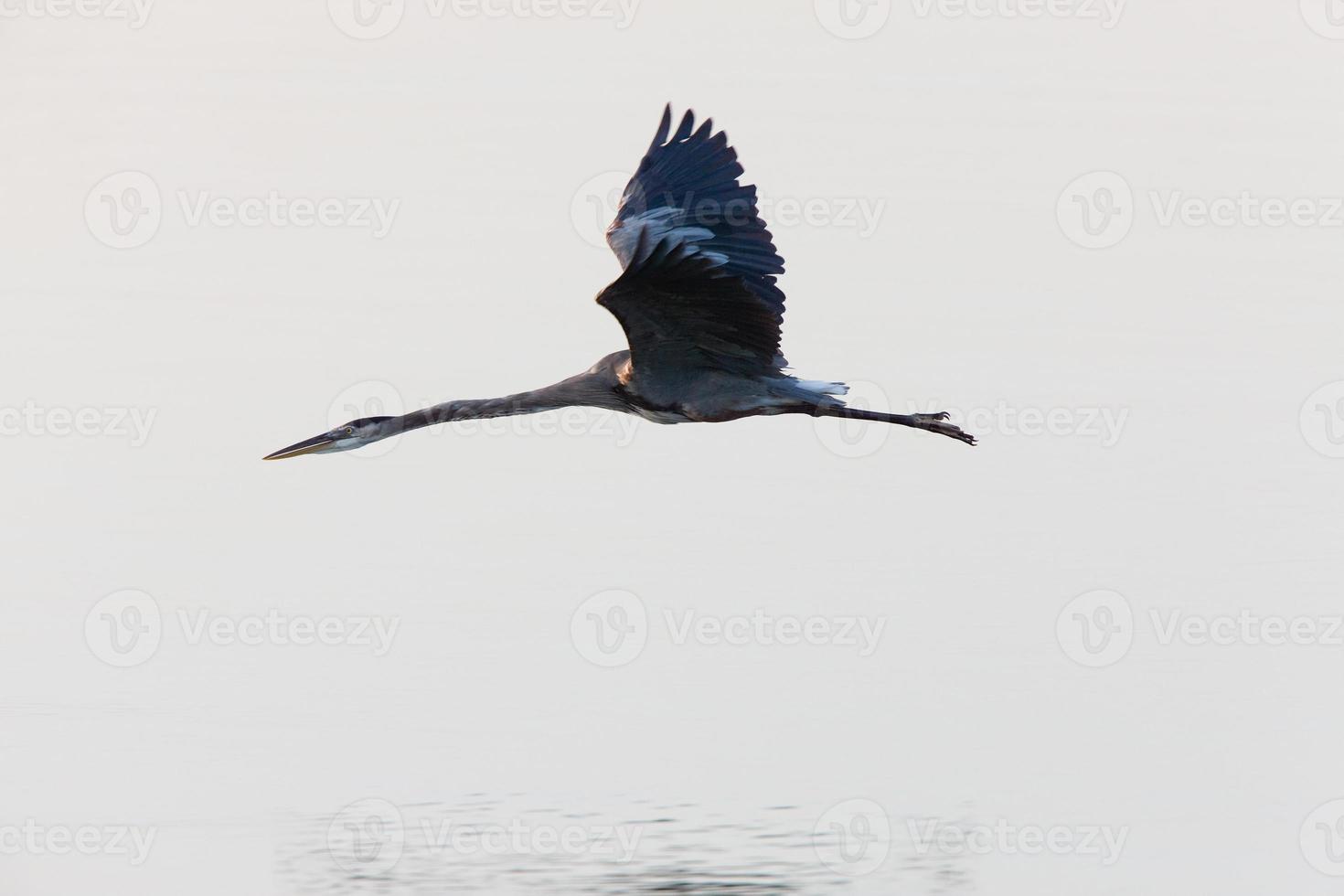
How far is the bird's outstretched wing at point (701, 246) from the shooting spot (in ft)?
34.7

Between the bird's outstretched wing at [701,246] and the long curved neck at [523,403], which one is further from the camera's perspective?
Result: the long curved neck at [523,403]

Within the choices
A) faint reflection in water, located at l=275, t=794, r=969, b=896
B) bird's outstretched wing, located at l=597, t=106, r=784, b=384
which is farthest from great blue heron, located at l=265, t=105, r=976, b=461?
faint reflection in water, located at l=275, t=794, r=969, b=896

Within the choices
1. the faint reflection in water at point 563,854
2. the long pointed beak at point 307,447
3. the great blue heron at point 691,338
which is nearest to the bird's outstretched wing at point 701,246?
the great blue heron at point 691,338

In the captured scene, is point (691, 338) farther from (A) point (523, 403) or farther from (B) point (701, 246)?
(A) point (523, 403)

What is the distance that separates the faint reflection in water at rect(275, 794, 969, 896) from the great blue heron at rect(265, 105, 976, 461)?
2.11m

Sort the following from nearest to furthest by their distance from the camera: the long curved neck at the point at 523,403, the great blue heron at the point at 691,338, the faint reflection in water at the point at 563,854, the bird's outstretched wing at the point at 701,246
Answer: the faint reflection in water at the point at 563,854
the bird's outstretched wing at the point at 701,246
the great blue heron at the point at 691,338
the long curved neck at the point at 523,403

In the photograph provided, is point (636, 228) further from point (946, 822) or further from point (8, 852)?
point (8, 852)

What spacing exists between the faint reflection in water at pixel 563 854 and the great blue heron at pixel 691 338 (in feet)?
6.94

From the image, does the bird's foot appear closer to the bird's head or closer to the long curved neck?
the long curved neck

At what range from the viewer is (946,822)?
11570 mm

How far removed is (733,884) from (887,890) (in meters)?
0.85

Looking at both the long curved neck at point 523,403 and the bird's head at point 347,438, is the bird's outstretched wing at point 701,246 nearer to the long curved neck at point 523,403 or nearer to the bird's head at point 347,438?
the long curved neck at point 523,403

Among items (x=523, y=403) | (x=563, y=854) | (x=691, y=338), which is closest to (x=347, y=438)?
(x=523, y=403)

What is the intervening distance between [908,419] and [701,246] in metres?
1.63
